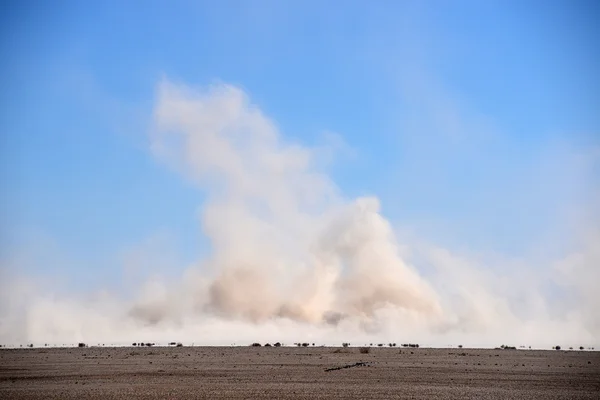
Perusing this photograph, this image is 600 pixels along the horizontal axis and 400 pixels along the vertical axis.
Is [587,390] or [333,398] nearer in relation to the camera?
[333,398]

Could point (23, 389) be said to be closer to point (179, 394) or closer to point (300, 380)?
point (179, 394)

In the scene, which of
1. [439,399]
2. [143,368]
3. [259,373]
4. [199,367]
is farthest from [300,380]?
[143,368]

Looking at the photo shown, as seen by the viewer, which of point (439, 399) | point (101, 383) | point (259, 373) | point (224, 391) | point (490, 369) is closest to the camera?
point (439, 399)

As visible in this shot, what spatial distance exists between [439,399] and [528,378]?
1755 cm

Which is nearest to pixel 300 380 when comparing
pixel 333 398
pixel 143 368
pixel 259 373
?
pixel 259 373

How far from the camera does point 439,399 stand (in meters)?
35.8

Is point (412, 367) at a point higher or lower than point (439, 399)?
higher

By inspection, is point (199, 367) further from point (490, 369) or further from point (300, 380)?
point (490, 369)

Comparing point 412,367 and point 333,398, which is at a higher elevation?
point 412,367

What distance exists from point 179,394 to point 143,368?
26.0m

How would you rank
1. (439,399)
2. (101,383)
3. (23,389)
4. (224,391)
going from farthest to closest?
(101,383)
(23,389)
(224,391)
(439,399)

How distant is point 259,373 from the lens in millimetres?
54344

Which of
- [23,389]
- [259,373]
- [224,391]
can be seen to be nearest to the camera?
[224,391]

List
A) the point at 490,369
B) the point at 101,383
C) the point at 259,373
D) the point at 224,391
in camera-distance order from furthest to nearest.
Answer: the point at 490,369, the point at 259,373, the point at 101,383, the point at 224,391
